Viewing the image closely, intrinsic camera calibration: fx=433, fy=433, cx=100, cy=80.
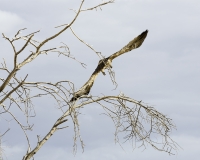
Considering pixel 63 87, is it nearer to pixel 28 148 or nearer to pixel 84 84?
pixel 84 84

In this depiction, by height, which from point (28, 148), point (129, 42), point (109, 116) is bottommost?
point (28, 148)

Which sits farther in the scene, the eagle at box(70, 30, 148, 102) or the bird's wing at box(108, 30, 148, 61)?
the bird's wing at box(108, 30, 148, 61)

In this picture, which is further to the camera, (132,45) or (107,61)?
(132,45)

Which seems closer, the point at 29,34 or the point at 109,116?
the point at 29,34

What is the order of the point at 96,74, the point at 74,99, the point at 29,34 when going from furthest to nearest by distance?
the point at 96,74 → the point at 74,99 → the point at 29,34

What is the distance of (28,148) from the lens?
24.4 feet

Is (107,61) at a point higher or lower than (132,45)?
lower

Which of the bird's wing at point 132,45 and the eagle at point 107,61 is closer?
the eagle at point 107,61

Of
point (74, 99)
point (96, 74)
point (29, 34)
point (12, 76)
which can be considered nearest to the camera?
point (29, 34)

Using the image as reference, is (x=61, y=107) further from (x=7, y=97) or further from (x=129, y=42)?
(x=129, y=42)

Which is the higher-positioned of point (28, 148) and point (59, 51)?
point (59, 51)

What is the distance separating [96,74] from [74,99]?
739mm

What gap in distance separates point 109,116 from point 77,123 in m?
1.08

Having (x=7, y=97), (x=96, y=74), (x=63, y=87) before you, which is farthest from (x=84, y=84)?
(x=7, y=97)
